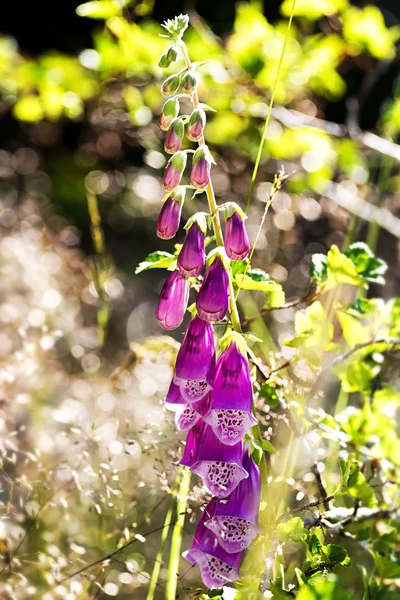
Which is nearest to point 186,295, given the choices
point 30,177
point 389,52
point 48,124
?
point 389,52

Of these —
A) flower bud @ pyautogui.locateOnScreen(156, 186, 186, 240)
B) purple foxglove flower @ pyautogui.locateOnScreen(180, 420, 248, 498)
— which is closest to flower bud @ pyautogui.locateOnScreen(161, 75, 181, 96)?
flower bud @ pyautogui.locateOnScreen(156, 186, 186, 240)

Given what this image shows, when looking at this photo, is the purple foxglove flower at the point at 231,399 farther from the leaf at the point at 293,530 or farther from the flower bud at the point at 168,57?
the flower bud at the point at 168,57

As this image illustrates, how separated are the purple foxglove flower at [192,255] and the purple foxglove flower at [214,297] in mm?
18

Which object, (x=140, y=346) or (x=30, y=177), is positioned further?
(x=30, y=177)

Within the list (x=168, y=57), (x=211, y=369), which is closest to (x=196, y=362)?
(x=211, y=369)

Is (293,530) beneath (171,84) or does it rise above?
beneath

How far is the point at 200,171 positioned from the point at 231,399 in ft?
0.83

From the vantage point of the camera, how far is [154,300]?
311 centimetres

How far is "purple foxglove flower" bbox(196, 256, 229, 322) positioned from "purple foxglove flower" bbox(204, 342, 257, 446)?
0.18ft

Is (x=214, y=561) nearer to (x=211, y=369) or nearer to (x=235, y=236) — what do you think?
(x=211, y=369)

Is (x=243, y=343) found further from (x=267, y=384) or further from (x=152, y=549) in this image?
(x=152, y=549)

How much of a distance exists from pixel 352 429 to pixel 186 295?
340mm

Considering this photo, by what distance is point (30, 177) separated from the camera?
3615mm

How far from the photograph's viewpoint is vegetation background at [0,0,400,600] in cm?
97
